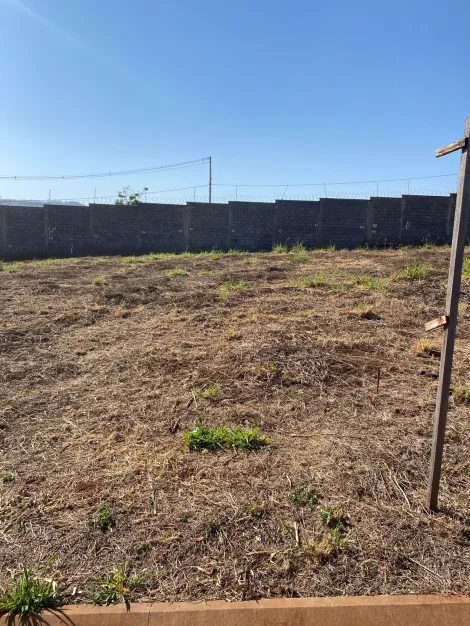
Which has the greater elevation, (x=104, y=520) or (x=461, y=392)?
(x=461, y=392)

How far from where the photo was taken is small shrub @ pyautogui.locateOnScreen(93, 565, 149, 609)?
1698 millimetres

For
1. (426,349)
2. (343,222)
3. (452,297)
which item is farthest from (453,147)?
(343,222)

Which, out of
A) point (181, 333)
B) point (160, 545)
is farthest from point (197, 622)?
point (181, 333)

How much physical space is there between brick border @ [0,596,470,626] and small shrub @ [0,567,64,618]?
31 millimetres

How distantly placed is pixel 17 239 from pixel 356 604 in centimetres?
1631

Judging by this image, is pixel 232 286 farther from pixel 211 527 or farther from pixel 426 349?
pixel 211 527

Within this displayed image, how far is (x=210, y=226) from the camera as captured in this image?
15.7 m

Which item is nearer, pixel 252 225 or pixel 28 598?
pixel 28 598

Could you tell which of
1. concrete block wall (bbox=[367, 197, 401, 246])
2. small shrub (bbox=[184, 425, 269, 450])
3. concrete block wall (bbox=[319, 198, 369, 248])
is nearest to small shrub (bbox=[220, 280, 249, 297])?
small shrub (bbox=[184, 425, 269, 450])

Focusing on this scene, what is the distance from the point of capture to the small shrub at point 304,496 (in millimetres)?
2188

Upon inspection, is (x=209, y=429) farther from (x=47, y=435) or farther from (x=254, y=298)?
(x=254, y=298)

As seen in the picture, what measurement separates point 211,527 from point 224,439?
2.42 ft

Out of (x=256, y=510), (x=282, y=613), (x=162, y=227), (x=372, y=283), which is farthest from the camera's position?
(x=162, y=227)

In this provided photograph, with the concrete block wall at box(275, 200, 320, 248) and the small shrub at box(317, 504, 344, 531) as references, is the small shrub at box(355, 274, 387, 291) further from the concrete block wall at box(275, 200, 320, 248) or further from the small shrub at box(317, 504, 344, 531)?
the concrete block wall at box(275, 200, 320, 248)
